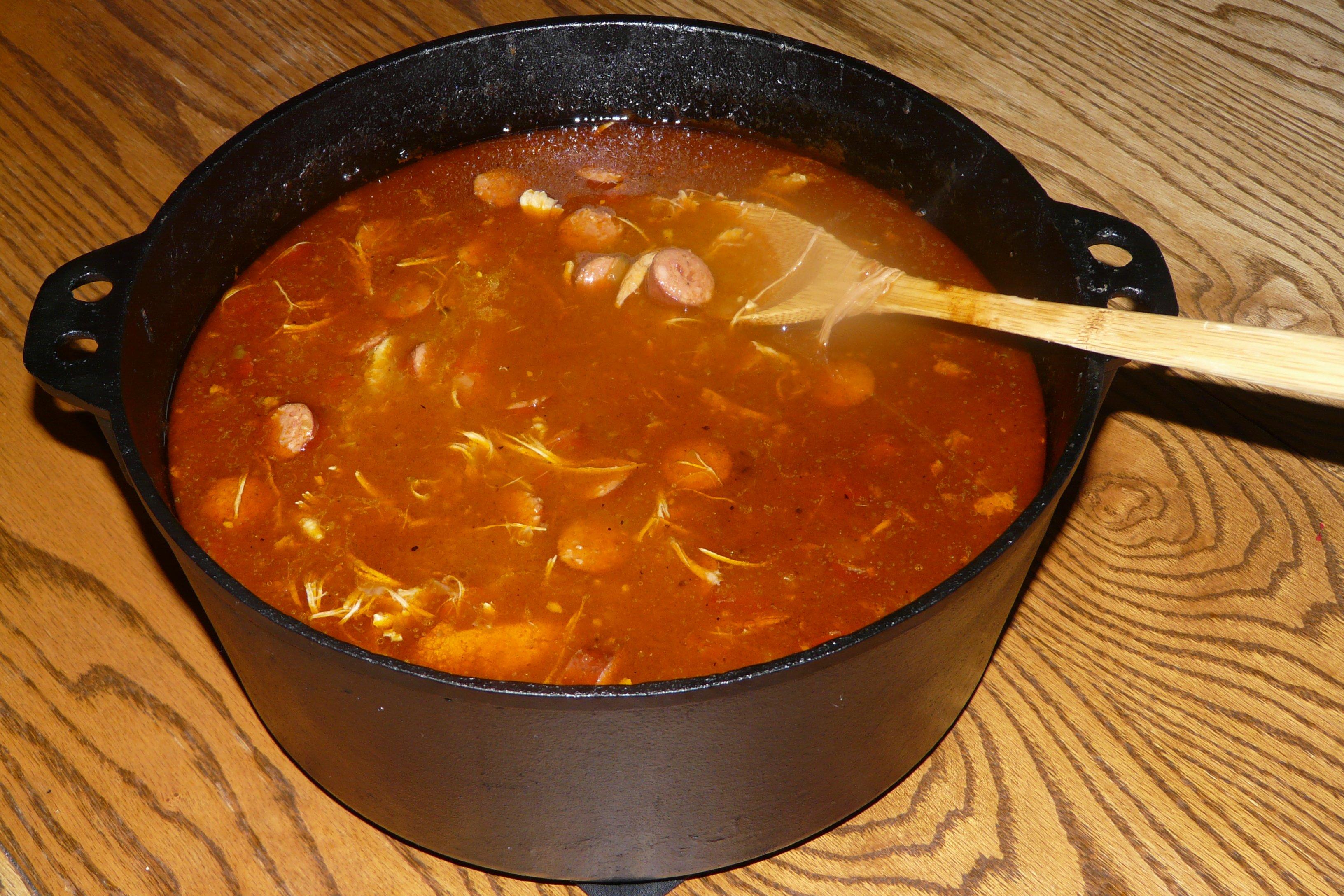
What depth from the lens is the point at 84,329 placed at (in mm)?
1316

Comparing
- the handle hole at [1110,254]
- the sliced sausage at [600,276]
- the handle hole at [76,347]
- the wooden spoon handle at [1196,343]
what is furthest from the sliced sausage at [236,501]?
the handle hole at [1110,254]

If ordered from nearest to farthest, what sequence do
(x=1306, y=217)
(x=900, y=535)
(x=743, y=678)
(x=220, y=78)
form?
(x=743, y=678) → (x=900, y=535) → (x=1306, y=217) → (x=220, y=78)

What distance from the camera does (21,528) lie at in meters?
1.69

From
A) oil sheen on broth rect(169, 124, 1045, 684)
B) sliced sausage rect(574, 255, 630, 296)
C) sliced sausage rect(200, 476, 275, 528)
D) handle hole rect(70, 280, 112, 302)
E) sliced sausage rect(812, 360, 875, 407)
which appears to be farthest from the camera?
handle hole rect(70, 280, 112, 302)

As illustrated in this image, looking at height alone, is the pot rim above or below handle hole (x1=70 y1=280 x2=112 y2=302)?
above

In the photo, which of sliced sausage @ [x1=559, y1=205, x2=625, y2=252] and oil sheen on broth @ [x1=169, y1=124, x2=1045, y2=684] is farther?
sliced sausage @ [x1=559, y1=205, x2=625, y2=252]

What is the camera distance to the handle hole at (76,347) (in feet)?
4.29

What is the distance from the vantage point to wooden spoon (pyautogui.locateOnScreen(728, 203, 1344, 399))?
124 centimetres

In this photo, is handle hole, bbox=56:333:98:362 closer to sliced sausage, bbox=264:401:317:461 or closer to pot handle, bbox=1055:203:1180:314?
sliced sausage, bbox=264:401:317:461

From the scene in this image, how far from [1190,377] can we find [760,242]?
0.73 m

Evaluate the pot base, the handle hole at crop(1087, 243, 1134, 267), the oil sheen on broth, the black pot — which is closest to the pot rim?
the black pot

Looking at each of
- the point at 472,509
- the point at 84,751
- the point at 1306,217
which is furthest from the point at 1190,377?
the point at 84,751

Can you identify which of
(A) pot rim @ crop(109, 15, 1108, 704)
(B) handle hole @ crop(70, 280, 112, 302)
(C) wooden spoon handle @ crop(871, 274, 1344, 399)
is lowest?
(B) handle hole @ crop(70, 280, 112, 302)

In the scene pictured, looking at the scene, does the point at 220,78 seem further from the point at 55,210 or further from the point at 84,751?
the point at 84,751
